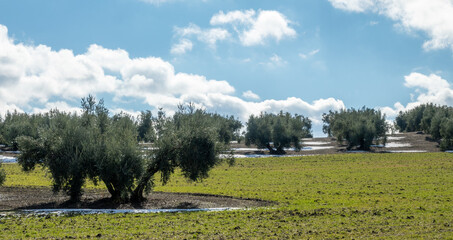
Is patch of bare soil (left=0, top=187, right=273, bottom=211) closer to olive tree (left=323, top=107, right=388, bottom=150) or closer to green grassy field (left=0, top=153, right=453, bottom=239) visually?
green grassy field (left=0, top=153, right=453, bottom=239)

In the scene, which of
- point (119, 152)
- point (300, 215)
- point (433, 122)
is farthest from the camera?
point (433, 122)

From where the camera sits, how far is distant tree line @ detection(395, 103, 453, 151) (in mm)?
75875

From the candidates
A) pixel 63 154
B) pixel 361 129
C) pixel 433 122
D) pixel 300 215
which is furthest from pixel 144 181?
pixel 433 122

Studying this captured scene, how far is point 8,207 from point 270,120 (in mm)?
63918

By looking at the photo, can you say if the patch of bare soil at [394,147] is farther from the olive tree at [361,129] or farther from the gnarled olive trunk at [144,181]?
the gnarled olive trunk at [144,181]

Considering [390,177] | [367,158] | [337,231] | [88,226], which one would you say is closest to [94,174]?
[88,226]

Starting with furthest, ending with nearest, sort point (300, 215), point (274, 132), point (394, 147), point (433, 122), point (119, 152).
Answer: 1. point (433, 122)
2. point (394, 147)
3. point (274, 132)
4. point (119, 152)
5. point (300, 215)

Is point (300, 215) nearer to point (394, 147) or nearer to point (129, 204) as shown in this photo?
point (129, 204)

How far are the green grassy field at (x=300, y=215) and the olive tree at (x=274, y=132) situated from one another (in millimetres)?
33383

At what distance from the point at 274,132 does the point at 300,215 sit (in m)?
57.5

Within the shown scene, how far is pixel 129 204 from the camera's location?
1067 inches

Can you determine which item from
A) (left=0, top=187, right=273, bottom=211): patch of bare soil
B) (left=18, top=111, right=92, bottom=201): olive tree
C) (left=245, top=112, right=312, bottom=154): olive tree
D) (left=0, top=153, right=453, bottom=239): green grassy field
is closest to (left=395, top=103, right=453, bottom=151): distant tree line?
(left=245, top=112, right=312, bottom=154): olive tree

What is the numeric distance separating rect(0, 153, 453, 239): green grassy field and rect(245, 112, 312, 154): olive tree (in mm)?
33383

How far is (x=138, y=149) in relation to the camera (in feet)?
89.3
